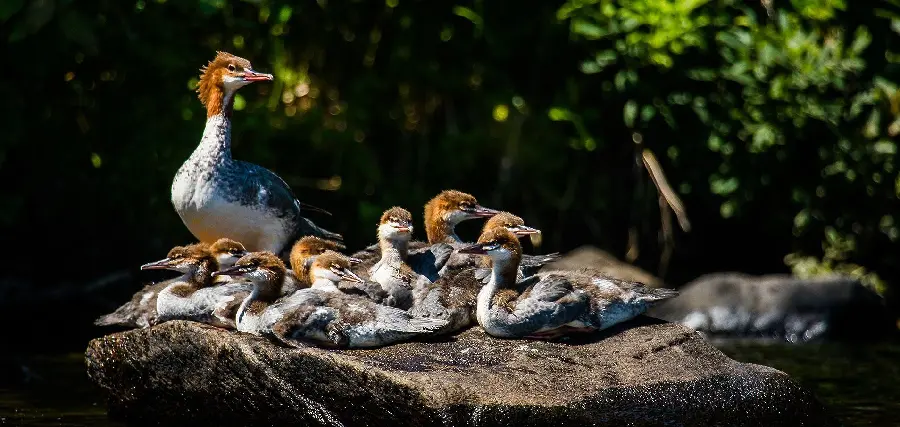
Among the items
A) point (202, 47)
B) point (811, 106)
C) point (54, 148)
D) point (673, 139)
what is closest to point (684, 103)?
point (673, 139)

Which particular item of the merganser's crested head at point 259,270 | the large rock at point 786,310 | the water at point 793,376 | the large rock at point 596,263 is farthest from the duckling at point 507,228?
the large rock at point 786,310

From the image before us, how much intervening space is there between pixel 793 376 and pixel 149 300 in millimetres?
4441

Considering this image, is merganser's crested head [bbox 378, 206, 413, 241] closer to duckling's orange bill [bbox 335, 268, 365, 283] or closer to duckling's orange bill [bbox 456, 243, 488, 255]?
duckling's orange bill [bbox 335, 268, 365, 283]

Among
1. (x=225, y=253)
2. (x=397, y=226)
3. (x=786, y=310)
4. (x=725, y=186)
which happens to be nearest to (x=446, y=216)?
(x=397, y=226)

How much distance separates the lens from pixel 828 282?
42.9 feet

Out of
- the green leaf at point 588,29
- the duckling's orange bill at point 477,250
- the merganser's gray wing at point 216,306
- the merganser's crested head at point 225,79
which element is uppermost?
the green leaf at point 588,29

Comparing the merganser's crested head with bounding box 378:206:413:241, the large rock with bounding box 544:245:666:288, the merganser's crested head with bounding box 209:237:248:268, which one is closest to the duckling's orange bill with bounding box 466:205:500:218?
the merganser's crested head with bounding box 378:206:413:241

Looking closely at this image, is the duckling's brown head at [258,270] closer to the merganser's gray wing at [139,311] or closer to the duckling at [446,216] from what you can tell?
the merganser's gray wing at [139,311]

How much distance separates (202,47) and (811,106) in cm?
582

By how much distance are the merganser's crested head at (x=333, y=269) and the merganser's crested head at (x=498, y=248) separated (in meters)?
0.62

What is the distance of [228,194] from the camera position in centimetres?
845

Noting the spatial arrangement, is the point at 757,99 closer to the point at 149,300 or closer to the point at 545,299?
the point at 545,299

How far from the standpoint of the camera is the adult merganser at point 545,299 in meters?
7.25

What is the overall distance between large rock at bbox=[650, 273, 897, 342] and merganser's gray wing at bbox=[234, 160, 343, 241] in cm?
493
